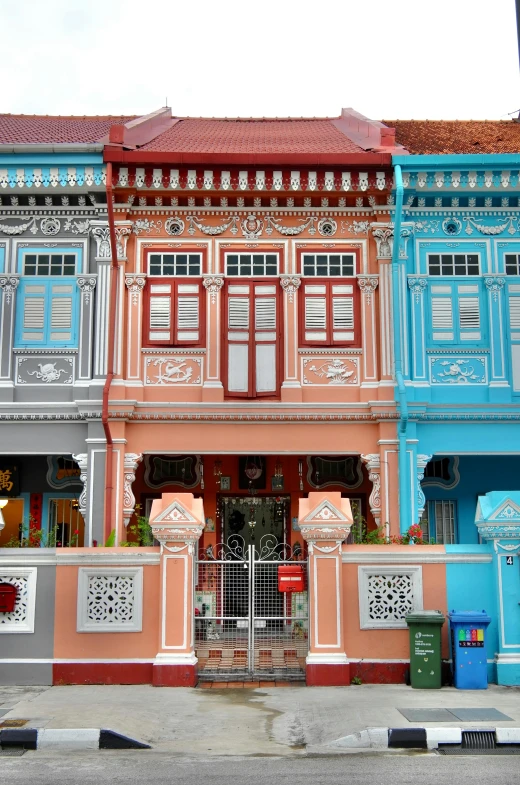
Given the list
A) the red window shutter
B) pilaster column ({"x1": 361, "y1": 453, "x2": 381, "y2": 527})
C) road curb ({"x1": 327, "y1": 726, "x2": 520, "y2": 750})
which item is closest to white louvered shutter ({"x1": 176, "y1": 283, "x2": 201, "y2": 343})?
the red window shutter

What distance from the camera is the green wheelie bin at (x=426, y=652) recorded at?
10.9 m

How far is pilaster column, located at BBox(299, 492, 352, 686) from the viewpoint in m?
11.1

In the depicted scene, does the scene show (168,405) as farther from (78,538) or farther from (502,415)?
(502,415)

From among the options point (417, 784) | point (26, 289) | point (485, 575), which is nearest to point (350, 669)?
point (485, 575)

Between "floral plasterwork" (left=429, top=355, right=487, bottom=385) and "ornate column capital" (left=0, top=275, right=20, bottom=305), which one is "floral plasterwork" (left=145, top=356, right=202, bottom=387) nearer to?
"ornate column capital" (left=0, top=275, right=20, bottom=305)

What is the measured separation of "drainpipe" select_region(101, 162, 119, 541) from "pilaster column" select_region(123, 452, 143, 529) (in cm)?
23

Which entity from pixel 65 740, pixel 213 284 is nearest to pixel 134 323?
pixel 213 284

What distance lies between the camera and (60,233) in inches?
629

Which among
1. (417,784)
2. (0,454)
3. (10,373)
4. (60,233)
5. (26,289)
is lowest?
(417,784)

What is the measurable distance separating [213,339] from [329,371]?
2.06m

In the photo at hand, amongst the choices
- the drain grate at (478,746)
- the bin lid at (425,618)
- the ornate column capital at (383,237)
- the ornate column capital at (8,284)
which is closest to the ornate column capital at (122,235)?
the ornate column capital at (8,284)

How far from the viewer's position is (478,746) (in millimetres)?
8430

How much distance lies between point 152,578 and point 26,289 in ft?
21.7

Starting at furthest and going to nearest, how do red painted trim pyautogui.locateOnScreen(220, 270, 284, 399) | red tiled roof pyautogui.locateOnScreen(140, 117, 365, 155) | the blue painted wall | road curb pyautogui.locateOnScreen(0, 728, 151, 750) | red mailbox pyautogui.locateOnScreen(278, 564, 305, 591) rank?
red tiled roof pyautogui.locateOnScreen(140, 117, 365, 155) < red painted trim pyautogui.locateOnScreen(220, 270, 284, 399) < red mailbox pyautogui.locateOnScreen(278, 564, 305, 591) < the blue painted wall < road curb pyautogui.locateOnScreen(0, 728, 151, 750)
